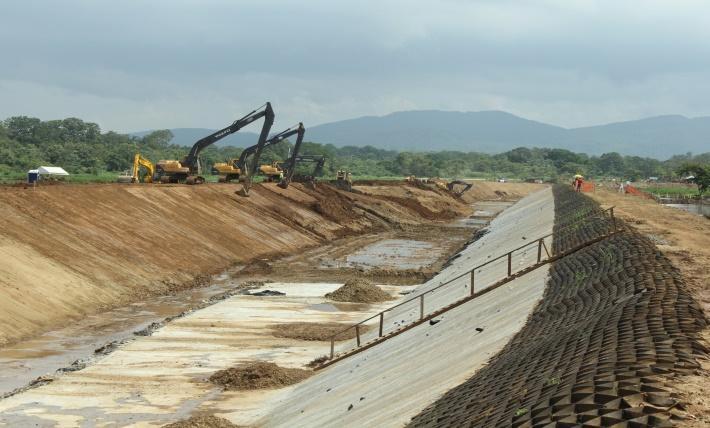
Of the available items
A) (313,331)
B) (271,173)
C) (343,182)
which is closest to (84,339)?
(313,331)

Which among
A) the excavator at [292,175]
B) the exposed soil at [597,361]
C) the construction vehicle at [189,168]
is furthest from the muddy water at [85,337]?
the excavator at [292,175]

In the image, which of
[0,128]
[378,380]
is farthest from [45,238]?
[0,128]

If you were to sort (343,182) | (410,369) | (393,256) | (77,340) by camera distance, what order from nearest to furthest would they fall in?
1. (410,369)
2. (77,340)
3. (393,256)
4. (343,182)

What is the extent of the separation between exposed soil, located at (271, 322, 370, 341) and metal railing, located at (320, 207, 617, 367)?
0.08 metres

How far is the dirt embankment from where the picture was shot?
116 feet

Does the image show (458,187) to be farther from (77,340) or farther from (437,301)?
(77,340)

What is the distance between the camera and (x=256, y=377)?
79.4 ft

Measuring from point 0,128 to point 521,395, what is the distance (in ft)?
641

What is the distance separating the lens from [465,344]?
2000cm

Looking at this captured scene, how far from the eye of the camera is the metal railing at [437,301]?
1041 inches

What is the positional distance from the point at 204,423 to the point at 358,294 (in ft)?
70.4

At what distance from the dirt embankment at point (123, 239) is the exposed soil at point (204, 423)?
42.3 feet

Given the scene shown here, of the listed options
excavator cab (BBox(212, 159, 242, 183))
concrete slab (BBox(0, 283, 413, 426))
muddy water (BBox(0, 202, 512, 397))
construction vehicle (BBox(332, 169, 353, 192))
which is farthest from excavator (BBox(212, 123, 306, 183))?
concrete slab (BBox(0, 283, 413, 426))

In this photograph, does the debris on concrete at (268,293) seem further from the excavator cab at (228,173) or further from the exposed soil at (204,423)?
the excavator cab at (228,173)
